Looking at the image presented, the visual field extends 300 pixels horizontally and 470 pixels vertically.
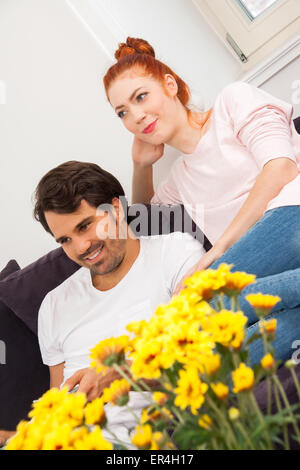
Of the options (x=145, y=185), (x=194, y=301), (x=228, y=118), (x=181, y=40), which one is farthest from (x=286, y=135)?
(x=194, y=301)

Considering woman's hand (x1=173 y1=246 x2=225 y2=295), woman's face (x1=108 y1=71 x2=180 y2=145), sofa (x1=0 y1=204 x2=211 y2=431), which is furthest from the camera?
woman's face (x1=108 y1=71 x2=180 y2=145)

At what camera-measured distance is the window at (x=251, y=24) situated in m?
1.92

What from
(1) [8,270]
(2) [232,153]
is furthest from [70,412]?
(1) [8,270]

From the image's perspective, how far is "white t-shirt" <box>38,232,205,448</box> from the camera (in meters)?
1.27

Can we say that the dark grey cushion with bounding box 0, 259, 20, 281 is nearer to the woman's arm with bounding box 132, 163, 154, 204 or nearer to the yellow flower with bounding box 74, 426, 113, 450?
the woman's arm with bounding box 132, 163, 154, 204

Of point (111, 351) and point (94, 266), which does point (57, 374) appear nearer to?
point (94, 266)

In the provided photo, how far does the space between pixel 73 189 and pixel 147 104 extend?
15.5 inches

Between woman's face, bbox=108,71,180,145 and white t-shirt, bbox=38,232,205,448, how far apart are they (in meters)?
0.37

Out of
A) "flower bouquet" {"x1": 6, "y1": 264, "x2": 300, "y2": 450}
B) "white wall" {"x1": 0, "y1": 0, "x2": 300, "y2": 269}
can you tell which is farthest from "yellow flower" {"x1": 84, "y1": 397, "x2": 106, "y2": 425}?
"white wall" {"x1": 0, "y1": 0, "x2": 300, "y2": 269}

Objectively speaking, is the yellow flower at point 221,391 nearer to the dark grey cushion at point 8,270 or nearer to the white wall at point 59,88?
the dark grey cushion at point 8,270

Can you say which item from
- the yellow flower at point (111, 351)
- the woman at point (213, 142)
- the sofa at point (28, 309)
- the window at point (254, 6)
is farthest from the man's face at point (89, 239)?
the window at point (254, 6)

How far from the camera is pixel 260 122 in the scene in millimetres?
1341
